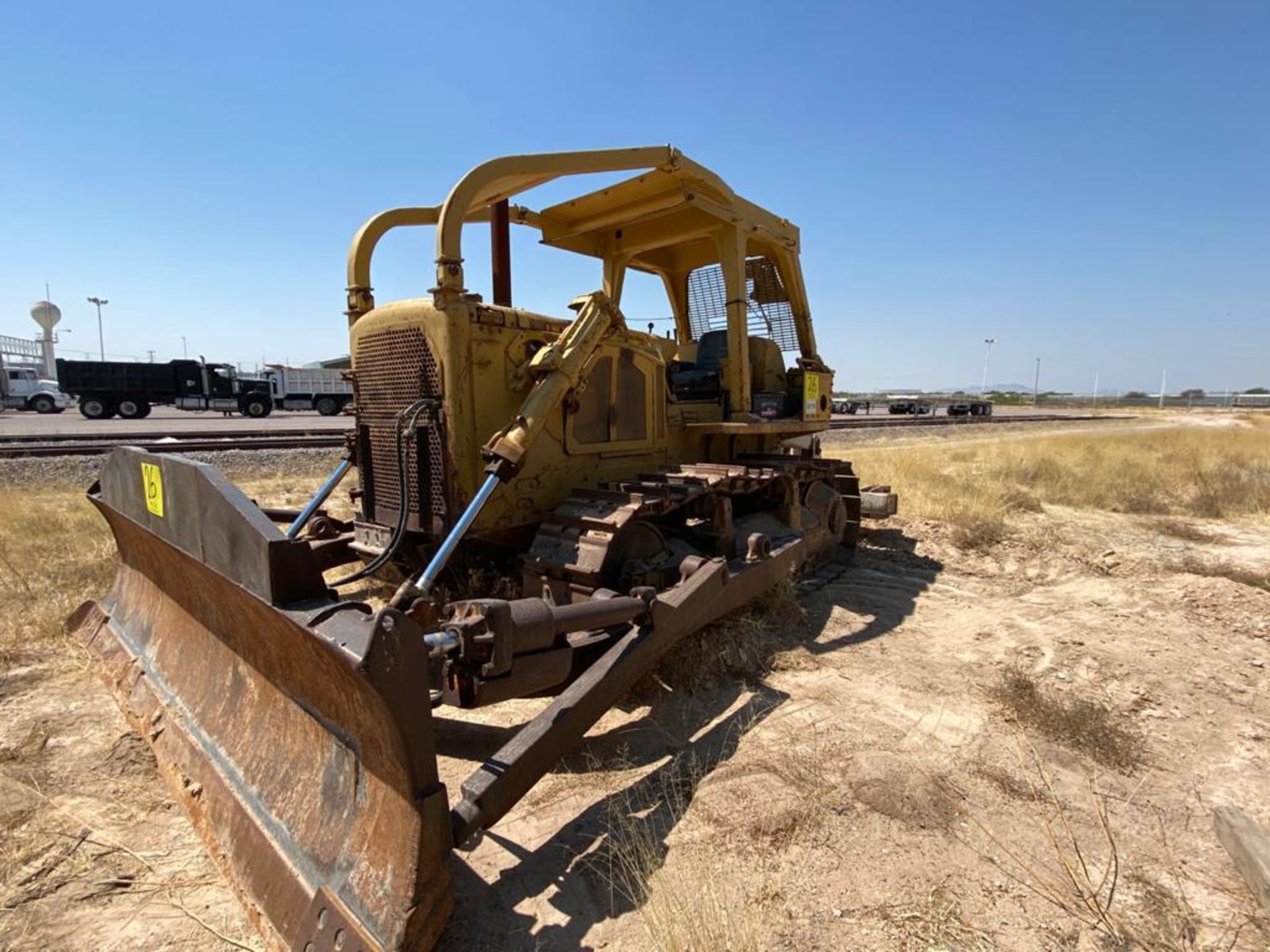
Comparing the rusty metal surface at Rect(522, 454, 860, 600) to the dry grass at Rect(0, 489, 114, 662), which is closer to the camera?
the rusty metal surface at Rect(522, 454, 860, 600)

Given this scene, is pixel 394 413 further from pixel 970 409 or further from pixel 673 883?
pixel 970 409

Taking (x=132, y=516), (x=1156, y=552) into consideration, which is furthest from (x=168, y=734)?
(x=1156, y=552)

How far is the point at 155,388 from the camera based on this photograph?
27.5 meters

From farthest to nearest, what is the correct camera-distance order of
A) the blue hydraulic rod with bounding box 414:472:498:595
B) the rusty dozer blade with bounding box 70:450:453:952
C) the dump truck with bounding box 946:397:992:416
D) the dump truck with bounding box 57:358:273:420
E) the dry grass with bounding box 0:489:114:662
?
the dump truck with bounding box 946:397:992:416
the dump truck with bounding box 57:358:273:420
the dry grass with bounding box 0:489:114:662
the blue hydraulic rod with bounding box 414:472:498:595
the rusty dozer blade with bounding box 70:450:453:952

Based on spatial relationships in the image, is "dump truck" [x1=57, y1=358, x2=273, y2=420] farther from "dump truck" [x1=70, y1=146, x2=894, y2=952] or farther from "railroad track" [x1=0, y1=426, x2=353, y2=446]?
"dump truck" [x1=70, y1=146, x2=894, y2=952]

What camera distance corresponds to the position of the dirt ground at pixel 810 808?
213cm

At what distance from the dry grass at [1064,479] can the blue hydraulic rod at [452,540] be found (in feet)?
19.9

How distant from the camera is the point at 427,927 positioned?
73.4 inches

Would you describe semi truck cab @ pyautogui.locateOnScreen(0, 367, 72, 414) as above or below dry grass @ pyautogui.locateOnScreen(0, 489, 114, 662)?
above

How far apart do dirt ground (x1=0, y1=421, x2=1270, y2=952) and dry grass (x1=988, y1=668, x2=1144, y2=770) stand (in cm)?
1

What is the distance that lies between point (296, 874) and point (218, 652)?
1.34 m

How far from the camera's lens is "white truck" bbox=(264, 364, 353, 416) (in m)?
32.2

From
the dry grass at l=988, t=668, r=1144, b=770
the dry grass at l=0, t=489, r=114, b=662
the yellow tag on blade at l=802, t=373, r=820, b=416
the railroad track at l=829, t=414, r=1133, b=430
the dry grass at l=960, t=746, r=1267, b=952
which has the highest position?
the yellow tag on blade at l=802, t=373, r=820, b=416

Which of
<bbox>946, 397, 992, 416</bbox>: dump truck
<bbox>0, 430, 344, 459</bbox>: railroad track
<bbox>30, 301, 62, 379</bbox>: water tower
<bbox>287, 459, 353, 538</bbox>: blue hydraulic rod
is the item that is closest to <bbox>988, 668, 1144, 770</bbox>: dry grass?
<bbox>287, 459, 353, 538</bbox>: blue hydraulic rod
